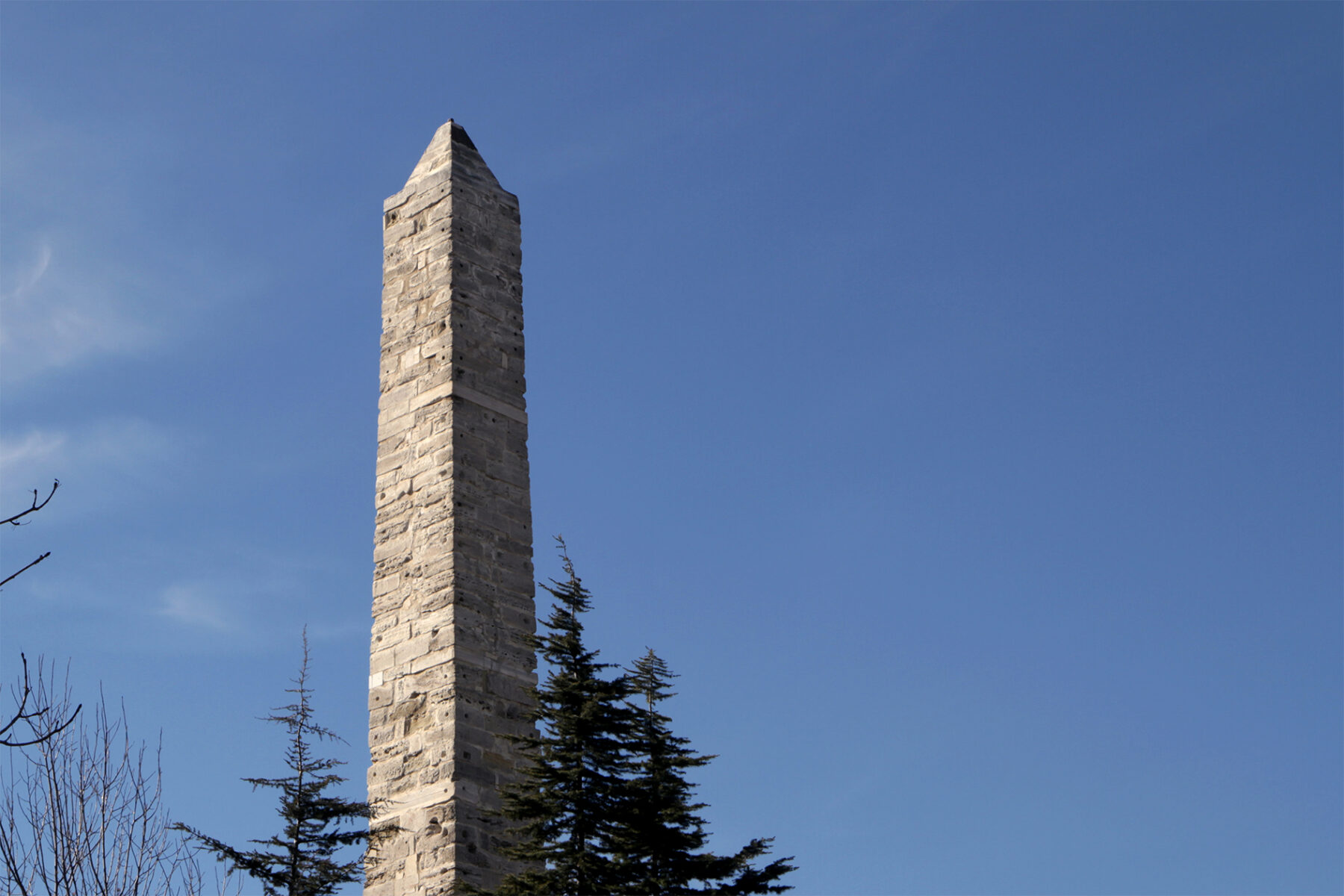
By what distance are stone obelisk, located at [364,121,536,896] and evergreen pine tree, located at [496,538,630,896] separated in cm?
82

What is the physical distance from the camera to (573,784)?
44.5ft

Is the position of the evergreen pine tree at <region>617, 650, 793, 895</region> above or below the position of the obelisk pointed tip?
below

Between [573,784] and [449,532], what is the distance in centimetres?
402

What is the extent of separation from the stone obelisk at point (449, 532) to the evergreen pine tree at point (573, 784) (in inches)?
32.1

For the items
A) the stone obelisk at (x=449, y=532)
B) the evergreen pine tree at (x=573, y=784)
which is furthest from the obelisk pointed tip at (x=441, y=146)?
the evergreen pine tree at (x=573, y=784)

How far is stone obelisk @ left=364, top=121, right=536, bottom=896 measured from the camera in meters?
15.8

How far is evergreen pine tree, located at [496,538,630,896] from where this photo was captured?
43.3 feet

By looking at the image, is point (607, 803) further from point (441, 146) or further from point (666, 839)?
point (441, 146)

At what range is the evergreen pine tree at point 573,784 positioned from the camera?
43.3 ft

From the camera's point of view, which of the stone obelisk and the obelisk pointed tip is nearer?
the stone obelisk

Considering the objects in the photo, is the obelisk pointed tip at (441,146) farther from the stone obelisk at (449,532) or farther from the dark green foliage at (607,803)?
the dark green foliage at (607,803)

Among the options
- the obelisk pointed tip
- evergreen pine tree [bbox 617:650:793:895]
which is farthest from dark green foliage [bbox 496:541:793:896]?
the obelisk pointed tip

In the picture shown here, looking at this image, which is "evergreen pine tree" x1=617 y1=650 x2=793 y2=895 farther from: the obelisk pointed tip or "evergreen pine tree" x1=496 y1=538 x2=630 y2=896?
the obelisk pointed tip

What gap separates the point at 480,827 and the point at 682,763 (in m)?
2.76
